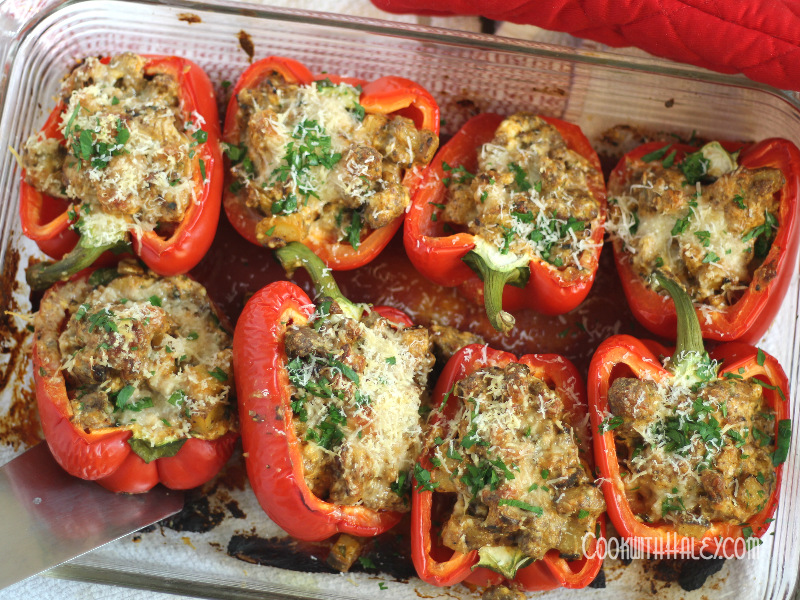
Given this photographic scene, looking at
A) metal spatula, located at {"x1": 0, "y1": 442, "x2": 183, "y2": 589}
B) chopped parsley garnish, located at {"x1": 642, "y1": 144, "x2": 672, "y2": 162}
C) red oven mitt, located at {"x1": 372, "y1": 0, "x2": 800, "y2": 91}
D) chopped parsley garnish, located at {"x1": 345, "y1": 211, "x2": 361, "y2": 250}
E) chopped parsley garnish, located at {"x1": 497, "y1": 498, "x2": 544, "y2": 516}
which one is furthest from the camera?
chopped parsley garnish, located at {"x1": 642, "y1": 144, "x2": 672, "y2": 162}

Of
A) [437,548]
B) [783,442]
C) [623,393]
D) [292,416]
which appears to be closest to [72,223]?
[292,416]

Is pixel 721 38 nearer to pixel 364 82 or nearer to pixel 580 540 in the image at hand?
pixel 364 82

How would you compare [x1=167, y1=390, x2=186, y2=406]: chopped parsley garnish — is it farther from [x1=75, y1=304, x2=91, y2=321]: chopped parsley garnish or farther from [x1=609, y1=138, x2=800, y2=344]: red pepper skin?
[x1=609, y1=138, x2=800, y2=344]: red pepper skin

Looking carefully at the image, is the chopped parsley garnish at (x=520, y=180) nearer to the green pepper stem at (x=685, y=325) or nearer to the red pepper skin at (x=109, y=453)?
the green pepper stem at (x=685, y=325)

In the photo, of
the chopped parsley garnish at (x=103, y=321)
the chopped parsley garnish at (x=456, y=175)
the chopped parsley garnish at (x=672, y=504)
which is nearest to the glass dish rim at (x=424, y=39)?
the chopped parsley garnish at (x=456, y=175)

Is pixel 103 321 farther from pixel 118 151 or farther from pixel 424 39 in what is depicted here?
pixel 424 39

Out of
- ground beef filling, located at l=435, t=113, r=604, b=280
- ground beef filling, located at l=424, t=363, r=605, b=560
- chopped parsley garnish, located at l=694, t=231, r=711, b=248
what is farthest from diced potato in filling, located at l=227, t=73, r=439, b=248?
chopped parsley garnish, located at l=694, t=231, r=711, b=248
